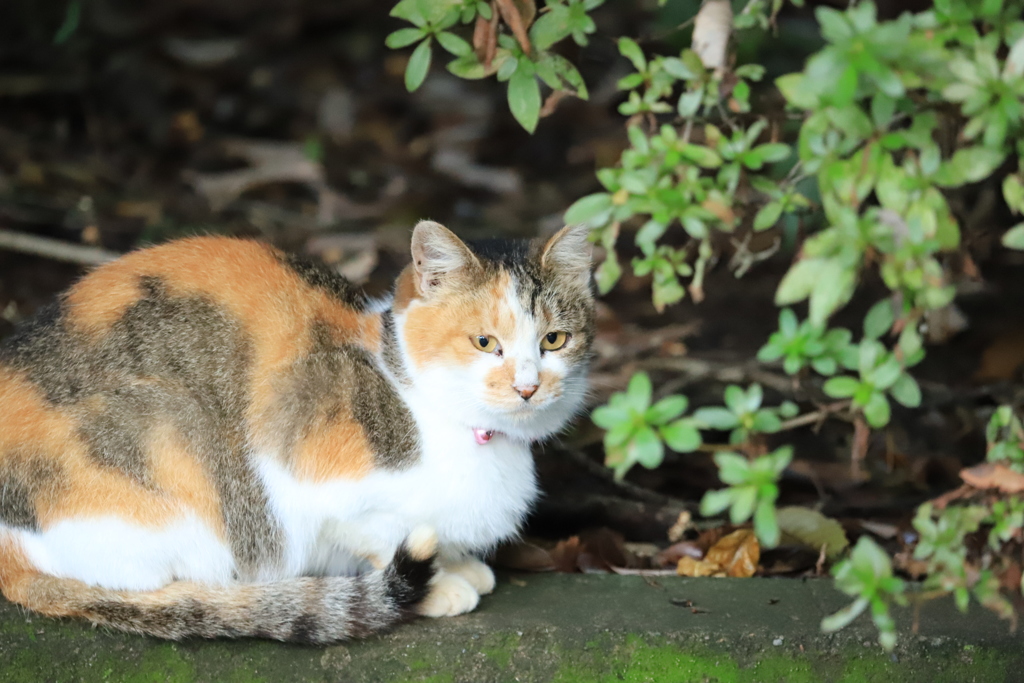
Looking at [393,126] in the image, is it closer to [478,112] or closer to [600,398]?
[478,112]

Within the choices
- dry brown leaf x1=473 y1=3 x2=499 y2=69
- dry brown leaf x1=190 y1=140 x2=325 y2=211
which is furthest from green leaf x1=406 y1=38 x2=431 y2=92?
dry brown leaf x1=190 y1=140 x2=325 y2=211

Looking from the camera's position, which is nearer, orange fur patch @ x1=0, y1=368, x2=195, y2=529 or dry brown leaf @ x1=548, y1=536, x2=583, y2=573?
orange fur patch @ x1=0, y1=368, x2=195, y2=529

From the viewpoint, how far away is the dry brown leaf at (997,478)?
1.98m

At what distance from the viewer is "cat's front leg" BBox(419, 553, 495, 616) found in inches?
96.8

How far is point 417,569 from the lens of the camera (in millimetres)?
2344

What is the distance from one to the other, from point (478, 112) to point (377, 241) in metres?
1.85

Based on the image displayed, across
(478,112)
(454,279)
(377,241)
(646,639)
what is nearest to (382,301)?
(454,279)

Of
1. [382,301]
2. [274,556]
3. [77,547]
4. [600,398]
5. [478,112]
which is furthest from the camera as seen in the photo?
[478,112]

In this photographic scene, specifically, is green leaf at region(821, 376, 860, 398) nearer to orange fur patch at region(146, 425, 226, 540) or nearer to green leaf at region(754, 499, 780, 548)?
green leaf at region(754, 499, 780, 548)

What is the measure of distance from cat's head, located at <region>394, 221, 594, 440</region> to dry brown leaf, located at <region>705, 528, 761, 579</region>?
0.70 meters

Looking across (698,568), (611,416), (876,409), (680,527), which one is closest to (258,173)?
(680,527)

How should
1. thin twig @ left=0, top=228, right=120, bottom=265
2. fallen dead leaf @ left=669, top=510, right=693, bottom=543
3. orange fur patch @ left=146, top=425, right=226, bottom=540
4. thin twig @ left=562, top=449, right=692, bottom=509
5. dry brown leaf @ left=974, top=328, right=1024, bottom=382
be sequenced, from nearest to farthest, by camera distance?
orange fur patch @ left=146, top=425, right=226, bottom=540 → fallen dead leaf @ left=669, top=510, right=693, bottom=543 → thin twig @ left=562, top=449, right=692, bottom=509 → thin twig @ left=0, top=228, right=120, bottom=265 → dry brown leaf @ left=974, top=328, right=1024, bottom=382

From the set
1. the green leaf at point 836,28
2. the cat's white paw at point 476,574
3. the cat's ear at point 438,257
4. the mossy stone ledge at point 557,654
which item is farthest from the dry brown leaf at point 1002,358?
the green leaf at point 836,28

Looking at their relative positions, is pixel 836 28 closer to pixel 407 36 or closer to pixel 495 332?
pixel 407 36
